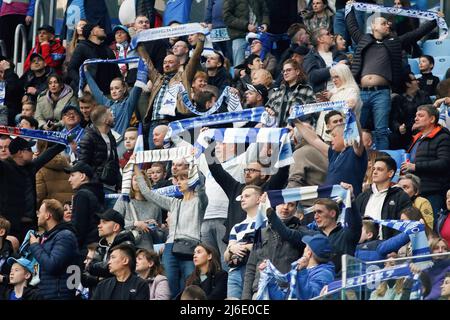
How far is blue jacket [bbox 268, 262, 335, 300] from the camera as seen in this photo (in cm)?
1519

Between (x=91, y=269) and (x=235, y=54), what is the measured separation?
707cm

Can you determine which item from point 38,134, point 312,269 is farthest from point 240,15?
point 312,269

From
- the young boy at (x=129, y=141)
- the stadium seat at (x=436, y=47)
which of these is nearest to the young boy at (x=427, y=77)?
the stadium seat at (x=436, y=47)

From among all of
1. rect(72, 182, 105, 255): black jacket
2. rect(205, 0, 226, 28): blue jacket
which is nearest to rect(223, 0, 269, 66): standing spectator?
rect(205, 0, 226, 28): blue jacket

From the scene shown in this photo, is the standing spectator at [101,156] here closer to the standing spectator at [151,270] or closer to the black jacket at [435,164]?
the standing spectator at [151,270]

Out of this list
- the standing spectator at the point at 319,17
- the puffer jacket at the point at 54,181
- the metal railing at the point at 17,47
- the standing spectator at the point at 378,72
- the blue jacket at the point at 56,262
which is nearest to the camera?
the blue jacket at the point at 56,262

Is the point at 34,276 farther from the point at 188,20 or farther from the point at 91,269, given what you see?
the point at 188,20

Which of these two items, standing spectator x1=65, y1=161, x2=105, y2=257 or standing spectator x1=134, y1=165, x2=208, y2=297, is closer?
standing spectator x1=134, y1=165, x2=208, y2=297

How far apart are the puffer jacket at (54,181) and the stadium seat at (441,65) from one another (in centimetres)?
525

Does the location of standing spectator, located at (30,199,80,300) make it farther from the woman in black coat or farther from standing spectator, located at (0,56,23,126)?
standing spectator, located at (0,56,23,126)

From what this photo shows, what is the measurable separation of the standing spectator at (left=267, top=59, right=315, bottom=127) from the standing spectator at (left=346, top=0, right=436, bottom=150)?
921 mm

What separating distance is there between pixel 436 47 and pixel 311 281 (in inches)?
360

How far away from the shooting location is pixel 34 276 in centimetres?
1772

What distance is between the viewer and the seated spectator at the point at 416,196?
57.4 feet
